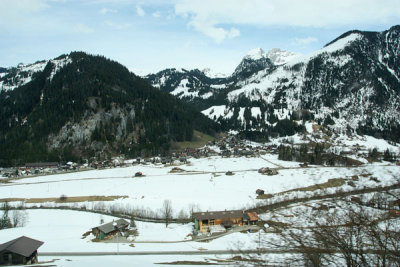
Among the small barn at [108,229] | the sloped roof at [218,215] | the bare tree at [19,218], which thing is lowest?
the bare tree at [19,218]

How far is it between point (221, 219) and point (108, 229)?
16.5 meters

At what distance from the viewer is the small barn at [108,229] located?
35.4m

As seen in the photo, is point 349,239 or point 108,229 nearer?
point 349,239

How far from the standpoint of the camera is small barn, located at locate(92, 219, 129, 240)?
116 feet

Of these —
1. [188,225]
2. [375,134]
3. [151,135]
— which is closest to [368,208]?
[188,225]

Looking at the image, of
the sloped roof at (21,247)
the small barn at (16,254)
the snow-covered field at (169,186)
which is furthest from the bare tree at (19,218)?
the small barn at (16,254)

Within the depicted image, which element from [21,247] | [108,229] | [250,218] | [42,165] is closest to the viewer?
[21,247]

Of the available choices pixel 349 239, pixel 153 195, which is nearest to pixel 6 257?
pixel 349 239

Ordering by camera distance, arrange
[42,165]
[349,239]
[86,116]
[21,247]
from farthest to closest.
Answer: [86,116] → [42,165] → [21,247] → [349,239]

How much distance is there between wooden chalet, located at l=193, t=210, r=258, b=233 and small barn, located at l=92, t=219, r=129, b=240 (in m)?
10.9

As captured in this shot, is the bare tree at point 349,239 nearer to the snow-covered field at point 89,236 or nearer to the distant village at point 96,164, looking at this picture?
the snow-covered field at point 89,236

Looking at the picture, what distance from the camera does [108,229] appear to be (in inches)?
1420

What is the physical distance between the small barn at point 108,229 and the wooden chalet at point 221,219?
10.9 metres

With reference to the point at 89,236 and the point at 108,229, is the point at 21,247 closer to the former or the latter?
the point at 108,229
